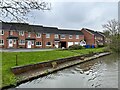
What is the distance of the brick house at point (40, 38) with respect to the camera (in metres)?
60.0

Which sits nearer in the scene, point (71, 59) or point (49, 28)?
point (71, 59)

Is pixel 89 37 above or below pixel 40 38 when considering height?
above

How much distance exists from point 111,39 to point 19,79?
42.4 meters

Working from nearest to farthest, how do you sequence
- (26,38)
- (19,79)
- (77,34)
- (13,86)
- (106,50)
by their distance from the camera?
(13,86) → (19,79) → (106,50) → (26,38) → (77,34)

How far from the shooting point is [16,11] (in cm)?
1098

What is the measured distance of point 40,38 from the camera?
68750 mm

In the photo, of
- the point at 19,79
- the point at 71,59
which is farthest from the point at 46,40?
the point at 19,79

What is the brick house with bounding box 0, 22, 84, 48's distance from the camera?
6003cm

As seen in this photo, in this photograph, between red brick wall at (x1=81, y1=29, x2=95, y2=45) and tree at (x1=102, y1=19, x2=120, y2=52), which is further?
red brick wall at (x1=81, y1=29, x2=95, y2=45)

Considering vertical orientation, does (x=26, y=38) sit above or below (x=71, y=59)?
above

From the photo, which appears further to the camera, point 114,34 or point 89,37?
point 89,37

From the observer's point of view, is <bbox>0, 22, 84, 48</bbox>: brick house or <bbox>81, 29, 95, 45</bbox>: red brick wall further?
<bbox>81, 29, 95, 45</bbox>: red brick wall

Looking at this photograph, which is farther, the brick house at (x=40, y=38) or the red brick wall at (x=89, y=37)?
the red brick wall at (x=89, y=37)

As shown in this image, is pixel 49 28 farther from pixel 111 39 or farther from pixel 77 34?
pixel 111 39
